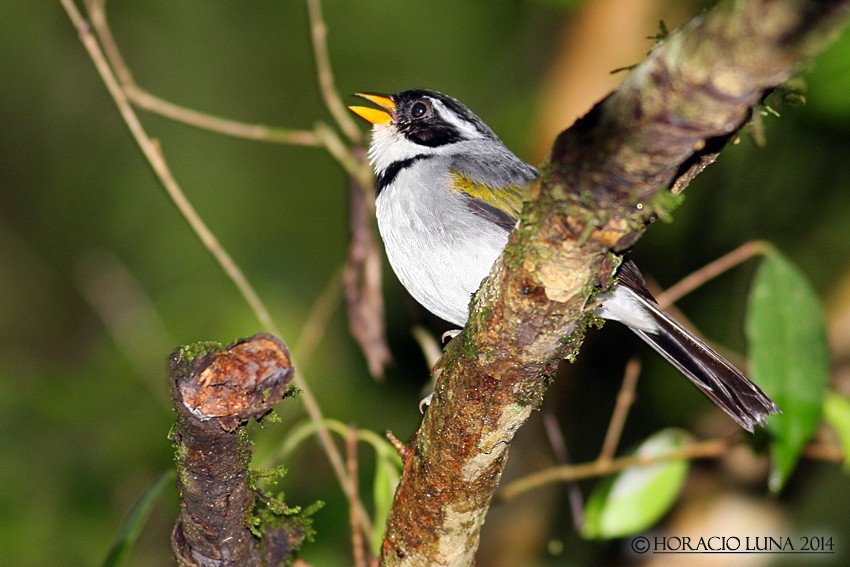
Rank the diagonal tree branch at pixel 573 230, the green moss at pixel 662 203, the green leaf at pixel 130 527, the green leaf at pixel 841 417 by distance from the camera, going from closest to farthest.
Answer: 1. the diagonal tree branch at pixel 573 230
2. the green moss at pixel 662 203
3. the green leaf at pixel 130 527
4. the green leaf at pixel 841 417

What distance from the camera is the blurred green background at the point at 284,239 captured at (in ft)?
18.6

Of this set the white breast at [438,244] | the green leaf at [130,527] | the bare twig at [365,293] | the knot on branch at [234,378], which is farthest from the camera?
the bare twig at [365,293]

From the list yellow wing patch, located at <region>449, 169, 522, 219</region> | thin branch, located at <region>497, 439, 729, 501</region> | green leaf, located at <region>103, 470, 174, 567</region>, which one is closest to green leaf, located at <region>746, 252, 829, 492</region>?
thin branch, located at <region>497, 439, 729, 501</region>

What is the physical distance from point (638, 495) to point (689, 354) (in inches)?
31.4

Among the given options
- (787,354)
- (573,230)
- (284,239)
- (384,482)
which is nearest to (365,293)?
(384,482)

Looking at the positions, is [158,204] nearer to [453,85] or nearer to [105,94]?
[105,94]

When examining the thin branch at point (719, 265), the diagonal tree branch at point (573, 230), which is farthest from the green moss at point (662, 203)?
the thin branch at point (719, 265)

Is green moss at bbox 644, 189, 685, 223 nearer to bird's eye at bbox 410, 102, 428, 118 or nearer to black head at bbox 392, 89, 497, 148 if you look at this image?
black head at bbox 392, 89, 497, 148

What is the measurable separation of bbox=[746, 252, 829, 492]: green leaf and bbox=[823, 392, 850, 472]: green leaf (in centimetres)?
54

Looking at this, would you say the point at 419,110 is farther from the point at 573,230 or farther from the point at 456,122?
the point at 573,230

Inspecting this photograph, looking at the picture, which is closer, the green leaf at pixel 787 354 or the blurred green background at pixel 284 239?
the green leaf at pixel 787 354

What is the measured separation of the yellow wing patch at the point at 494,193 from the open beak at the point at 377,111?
0.84 meters

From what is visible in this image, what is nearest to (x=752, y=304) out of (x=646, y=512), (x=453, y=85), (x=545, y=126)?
(x=646, y=512)

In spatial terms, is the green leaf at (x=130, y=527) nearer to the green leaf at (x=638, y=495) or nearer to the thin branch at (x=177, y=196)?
the thin branch at (x=177, y=196)
